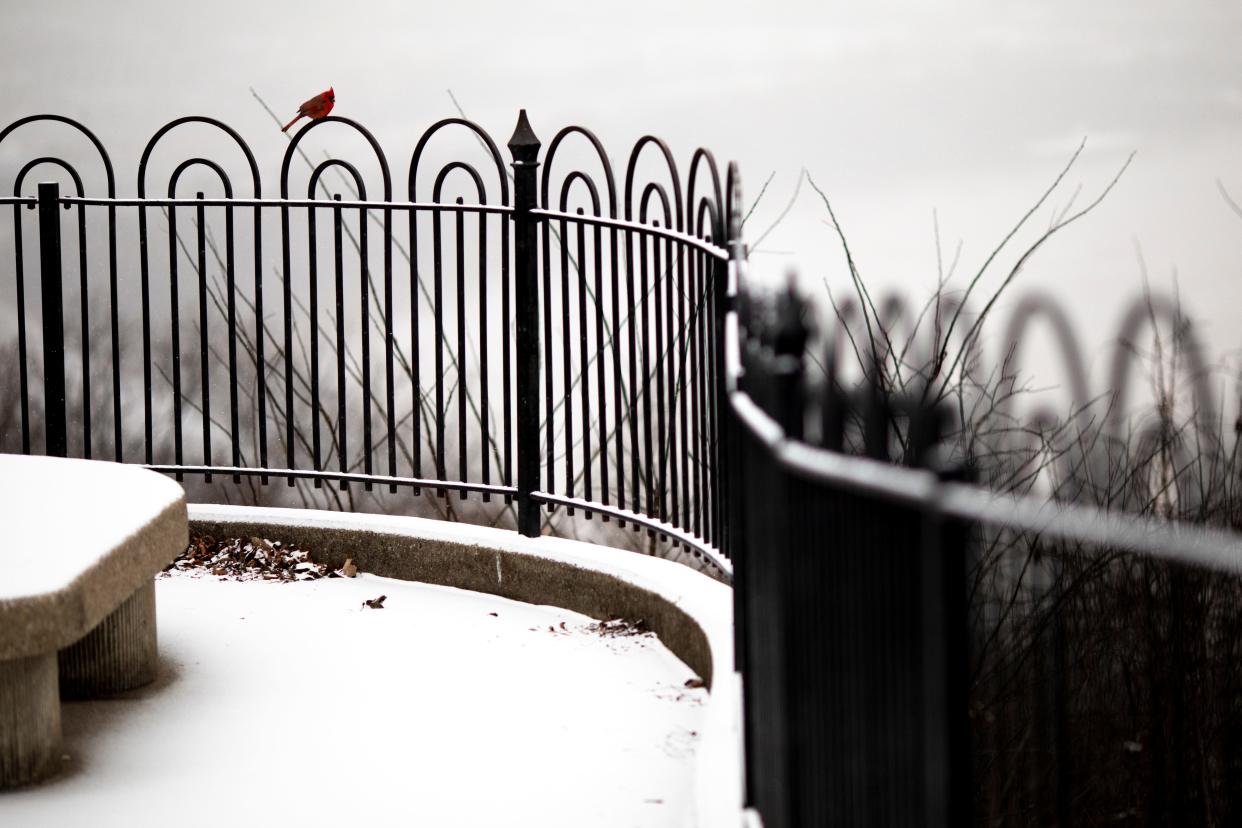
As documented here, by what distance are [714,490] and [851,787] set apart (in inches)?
110

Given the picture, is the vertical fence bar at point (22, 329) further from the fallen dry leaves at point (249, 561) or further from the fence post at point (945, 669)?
the fence post at point (945, 669)

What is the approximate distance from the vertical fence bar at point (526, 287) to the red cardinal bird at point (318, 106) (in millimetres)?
1367

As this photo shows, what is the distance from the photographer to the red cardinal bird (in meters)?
7.50

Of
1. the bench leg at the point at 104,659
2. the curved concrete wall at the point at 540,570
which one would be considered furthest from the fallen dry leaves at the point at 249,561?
the bench leg at the point at 104,659

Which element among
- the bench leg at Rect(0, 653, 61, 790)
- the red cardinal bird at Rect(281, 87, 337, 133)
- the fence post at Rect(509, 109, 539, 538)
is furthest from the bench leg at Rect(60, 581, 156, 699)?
the red cardinal bird at Rect(281, 87, 337, 133)

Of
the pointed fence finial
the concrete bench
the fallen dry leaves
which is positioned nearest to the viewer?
the concrete bench

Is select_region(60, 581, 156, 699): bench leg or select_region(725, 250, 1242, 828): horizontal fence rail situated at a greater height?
select_region(725, 250, 1242, 828): horizontal fence rail

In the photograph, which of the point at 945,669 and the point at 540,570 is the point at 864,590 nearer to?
the point at 945,669

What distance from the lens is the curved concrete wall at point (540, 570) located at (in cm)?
520

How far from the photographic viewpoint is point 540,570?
6559 millimetres

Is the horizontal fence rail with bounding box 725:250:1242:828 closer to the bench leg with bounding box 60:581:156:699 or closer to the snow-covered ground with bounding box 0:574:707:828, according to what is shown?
the snow-covered ground with bounding box 0:574:707:828

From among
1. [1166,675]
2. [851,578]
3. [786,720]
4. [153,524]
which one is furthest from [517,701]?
[851,578]

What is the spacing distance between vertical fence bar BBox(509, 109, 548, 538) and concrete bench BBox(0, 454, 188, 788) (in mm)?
1555

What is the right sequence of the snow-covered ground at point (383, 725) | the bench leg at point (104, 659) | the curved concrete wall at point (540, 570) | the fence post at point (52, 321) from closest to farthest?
the snow-covered ground at point (383, 725)
the curved concrete wall at point (540, 570)
the bench leg at point (104, 659)
the fence post at point (52, 321)
